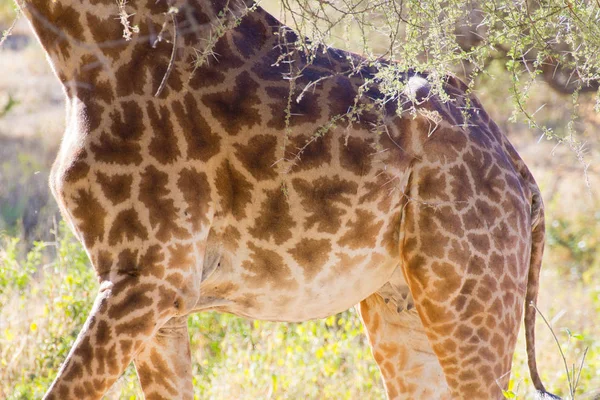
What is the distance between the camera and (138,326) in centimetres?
328

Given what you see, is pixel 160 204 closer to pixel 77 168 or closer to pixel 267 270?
pixel 77 168

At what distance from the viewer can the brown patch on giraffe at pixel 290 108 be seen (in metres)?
3.63

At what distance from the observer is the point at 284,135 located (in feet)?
11.9

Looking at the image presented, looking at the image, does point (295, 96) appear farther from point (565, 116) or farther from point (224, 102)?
point (565, 116)

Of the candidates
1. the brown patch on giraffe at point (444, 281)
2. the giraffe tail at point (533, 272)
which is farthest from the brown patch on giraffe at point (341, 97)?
the giraffe tail at point (533, 272)

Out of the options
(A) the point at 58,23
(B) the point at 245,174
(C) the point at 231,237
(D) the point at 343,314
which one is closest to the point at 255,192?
(B) the point at 245,174

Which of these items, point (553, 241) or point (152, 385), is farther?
point (553, 241)

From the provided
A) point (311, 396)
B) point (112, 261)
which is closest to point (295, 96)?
point (112, 261)

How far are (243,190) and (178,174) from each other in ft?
1.06

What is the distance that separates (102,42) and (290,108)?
0.81 meters

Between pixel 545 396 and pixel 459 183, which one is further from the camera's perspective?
pixel 545 396

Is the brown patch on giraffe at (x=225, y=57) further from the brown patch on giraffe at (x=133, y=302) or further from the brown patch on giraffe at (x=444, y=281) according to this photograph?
the brown patch on giraffe at (x=444, y=281)

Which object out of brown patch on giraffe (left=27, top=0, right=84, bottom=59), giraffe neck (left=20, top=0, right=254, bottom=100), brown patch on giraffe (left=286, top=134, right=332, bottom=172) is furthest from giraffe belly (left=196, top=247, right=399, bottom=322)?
brown patch on giraffe (left=27, top=0, right=84, bottom=59)

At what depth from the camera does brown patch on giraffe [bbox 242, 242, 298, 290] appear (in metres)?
3.65
